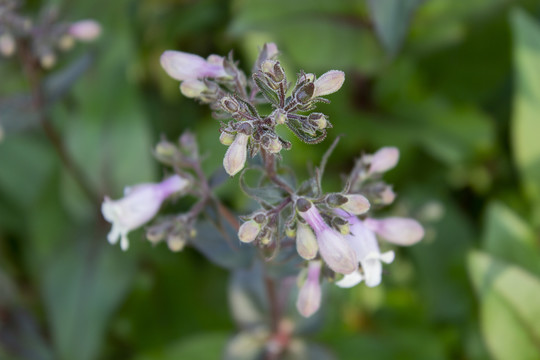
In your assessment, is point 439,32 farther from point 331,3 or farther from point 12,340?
point 12,340

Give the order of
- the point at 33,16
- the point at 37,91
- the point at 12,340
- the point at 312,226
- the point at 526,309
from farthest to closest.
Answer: the point at 33,16
the point at 12,340
the point at 37,91
the point at 526,309
the point at 312,226

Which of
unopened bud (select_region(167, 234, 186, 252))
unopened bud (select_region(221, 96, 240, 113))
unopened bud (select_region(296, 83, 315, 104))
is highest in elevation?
unopened bud (select_region(221, 96, 240, 113))

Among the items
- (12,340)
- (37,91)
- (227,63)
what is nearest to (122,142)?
(37,91)

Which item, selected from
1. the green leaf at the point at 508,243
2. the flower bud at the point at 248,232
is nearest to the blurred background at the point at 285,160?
the green leaf at the point at 508,243

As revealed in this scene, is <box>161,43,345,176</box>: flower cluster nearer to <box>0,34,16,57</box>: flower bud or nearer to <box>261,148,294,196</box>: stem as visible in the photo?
<box>261,148,294,196</box>: stem

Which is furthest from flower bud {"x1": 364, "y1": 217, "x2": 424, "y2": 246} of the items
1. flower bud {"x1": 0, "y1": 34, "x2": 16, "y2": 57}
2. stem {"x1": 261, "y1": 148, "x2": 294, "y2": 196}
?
flower bud {"x1": 0, "y1": 34, "x2": 16, "y2": 57}

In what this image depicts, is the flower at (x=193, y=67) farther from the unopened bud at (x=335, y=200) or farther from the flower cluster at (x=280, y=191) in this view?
the unopened bud at (x=335, y=200)
